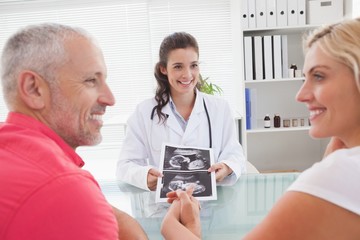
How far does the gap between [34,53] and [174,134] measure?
1.14 m

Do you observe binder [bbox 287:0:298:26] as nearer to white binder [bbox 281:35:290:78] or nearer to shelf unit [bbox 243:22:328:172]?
white binder [bbox 281:35:290:78]

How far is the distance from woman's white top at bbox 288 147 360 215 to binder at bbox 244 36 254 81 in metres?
2.37

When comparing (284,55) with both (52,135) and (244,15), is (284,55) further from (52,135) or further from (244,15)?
(52,135)

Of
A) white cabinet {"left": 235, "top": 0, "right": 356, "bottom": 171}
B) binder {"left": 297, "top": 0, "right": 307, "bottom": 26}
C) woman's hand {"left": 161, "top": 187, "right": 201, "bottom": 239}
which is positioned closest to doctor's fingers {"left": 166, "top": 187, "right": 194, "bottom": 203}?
woman's hand {"left": 161, "top": 187, "right": 201, "bottom": 239}

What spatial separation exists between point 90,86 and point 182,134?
103cm

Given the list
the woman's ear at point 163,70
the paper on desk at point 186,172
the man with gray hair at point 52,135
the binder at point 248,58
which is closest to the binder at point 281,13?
the binder at point 248,58

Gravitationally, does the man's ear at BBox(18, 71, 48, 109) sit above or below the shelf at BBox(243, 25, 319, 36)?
below

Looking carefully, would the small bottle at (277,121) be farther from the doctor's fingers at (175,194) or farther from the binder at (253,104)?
the doctor's fingers at (175,194)

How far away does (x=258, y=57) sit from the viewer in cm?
300

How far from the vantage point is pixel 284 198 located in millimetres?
717

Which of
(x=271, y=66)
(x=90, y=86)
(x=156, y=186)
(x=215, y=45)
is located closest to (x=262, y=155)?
(x=271, y=66)

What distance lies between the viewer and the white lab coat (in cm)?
182

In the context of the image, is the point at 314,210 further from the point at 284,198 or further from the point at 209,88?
the point at 209,88

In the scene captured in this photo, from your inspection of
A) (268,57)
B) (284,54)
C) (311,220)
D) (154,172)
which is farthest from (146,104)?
(284,54)
